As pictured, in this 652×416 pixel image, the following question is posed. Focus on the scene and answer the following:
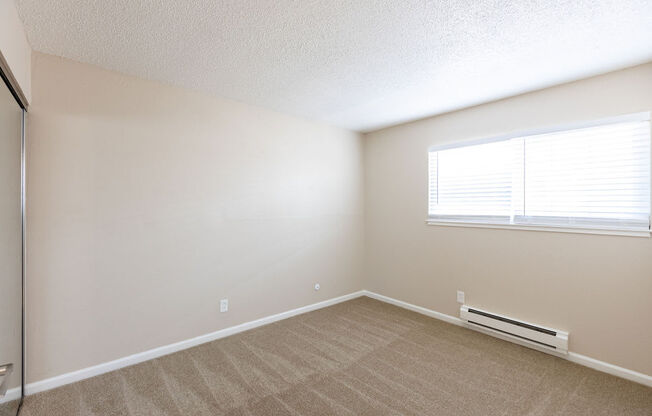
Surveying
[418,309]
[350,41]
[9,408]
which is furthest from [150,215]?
[418,309]

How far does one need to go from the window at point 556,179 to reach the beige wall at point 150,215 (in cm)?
185

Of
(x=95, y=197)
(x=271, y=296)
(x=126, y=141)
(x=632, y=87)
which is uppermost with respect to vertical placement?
(x=632, y=87)

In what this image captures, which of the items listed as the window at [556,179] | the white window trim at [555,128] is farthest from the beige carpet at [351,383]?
the white window trim at [555,128]

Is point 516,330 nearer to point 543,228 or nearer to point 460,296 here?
point 460,296

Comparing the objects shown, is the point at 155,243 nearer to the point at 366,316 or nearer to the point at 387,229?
the point at 366,316

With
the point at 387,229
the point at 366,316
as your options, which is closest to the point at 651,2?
the point at 387,229

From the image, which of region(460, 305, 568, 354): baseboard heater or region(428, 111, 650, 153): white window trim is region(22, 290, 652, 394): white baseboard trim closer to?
region(460, 305, 568, 354): baseboard heater

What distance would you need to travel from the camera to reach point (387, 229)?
163 inches

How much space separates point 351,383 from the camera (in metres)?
2.23

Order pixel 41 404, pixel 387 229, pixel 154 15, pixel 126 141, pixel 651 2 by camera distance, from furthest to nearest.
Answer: pixel 387 229
pixel 126 141
pixel 41 404
pixel 154 15
pixel 651 2

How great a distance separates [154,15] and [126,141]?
116cm

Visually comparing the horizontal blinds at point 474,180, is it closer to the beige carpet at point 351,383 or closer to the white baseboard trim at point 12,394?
the beige carpet at point 351,383

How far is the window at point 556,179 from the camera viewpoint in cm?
232

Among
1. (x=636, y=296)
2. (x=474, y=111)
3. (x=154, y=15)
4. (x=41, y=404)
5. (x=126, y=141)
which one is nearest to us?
(x=154, y=15)
